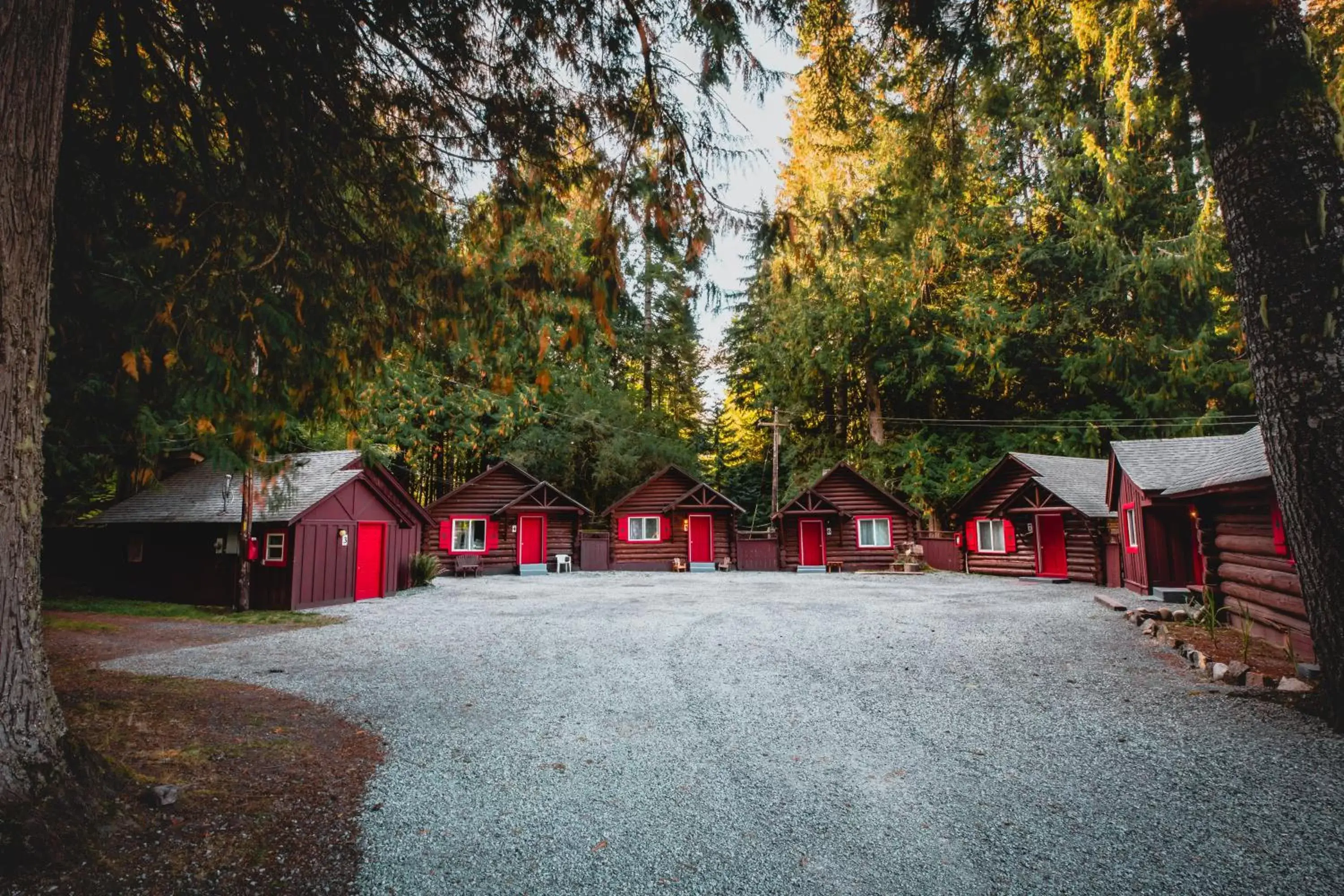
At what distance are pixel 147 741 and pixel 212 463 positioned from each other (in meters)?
3.25

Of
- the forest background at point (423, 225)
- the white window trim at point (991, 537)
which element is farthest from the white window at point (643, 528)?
the forest background at point (423, 225)

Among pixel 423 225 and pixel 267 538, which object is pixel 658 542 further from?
pixel 423 225

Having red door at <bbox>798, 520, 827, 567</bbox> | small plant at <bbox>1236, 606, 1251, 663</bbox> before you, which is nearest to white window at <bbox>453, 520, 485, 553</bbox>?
red door at <bbox>798, 520, 827, 567</bbox>

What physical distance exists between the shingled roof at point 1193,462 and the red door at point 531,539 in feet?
65.1

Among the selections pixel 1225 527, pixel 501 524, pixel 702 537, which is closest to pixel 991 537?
pixel 702 537

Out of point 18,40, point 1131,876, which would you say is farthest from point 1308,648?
point 18,40

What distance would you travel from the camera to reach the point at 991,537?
24531 mm

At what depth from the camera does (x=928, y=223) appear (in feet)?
20.1

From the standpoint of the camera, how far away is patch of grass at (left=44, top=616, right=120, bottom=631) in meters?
11.1

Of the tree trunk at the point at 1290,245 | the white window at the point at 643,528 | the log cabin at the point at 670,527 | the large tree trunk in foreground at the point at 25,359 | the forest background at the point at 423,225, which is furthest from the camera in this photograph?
the white window at the point at 643,528

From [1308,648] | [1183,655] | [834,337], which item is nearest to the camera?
[1308,648]

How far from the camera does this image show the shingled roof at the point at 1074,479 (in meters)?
20.1

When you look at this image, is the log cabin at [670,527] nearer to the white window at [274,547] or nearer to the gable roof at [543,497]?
the gable roof at [543,497]

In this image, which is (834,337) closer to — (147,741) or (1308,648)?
(1308,648)
